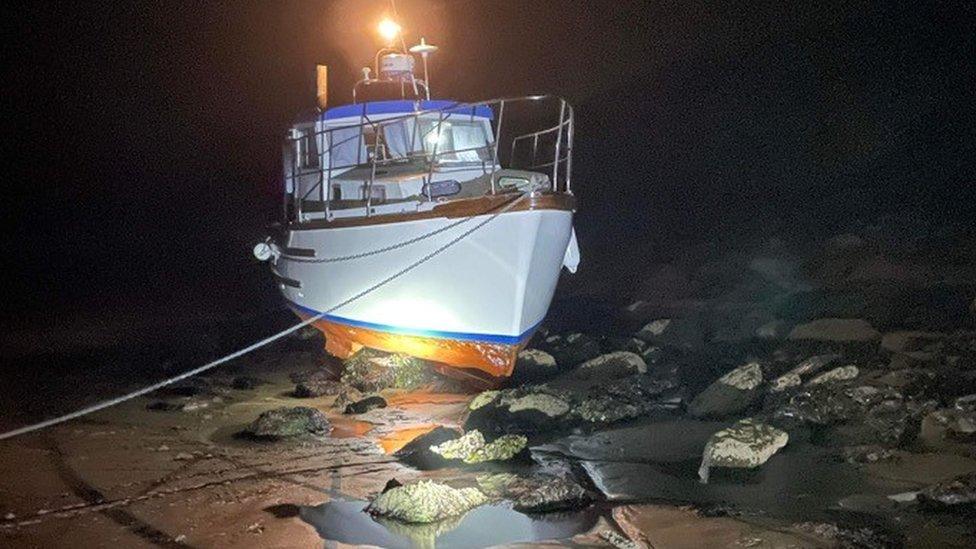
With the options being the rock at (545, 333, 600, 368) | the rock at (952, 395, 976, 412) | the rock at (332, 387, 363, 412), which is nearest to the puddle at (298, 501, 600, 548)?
the rock at (332, 387, 363, 412)

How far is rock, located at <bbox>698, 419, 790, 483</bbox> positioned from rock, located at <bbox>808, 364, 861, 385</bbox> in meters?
1.82

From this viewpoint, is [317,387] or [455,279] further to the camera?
[317,387]

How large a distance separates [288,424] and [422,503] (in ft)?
9.28

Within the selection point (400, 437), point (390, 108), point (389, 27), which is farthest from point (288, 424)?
point (389, 27)

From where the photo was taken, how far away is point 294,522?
528 centimetres

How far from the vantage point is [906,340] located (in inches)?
367

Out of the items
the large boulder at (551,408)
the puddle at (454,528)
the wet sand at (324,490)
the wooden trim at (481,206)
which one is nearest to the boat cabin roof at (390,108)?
the wooden trim at (481,206)

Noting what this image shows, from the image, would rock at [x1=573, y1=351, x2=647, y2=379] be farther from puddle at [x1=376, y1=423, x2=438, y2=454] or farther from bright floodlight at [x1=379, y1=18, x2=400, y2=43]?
bright floodlight at [x1=379, y1=18, x2=400, y2=43]

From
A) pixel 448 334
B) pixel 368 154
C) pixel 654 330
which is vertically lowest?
pixel 654 330

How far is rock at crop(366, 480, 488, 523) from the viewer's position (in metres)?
5.24

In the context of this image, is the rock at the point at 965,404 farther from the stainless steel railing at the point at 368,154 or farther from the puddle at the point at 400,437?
the puddle at the point at 400,437

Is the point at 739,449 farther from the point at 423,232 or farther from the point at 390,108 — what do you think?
the point at 390,108

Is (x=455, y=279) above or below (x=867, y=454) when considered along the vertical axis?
above

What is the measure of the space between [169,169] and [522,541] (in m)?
37.0
